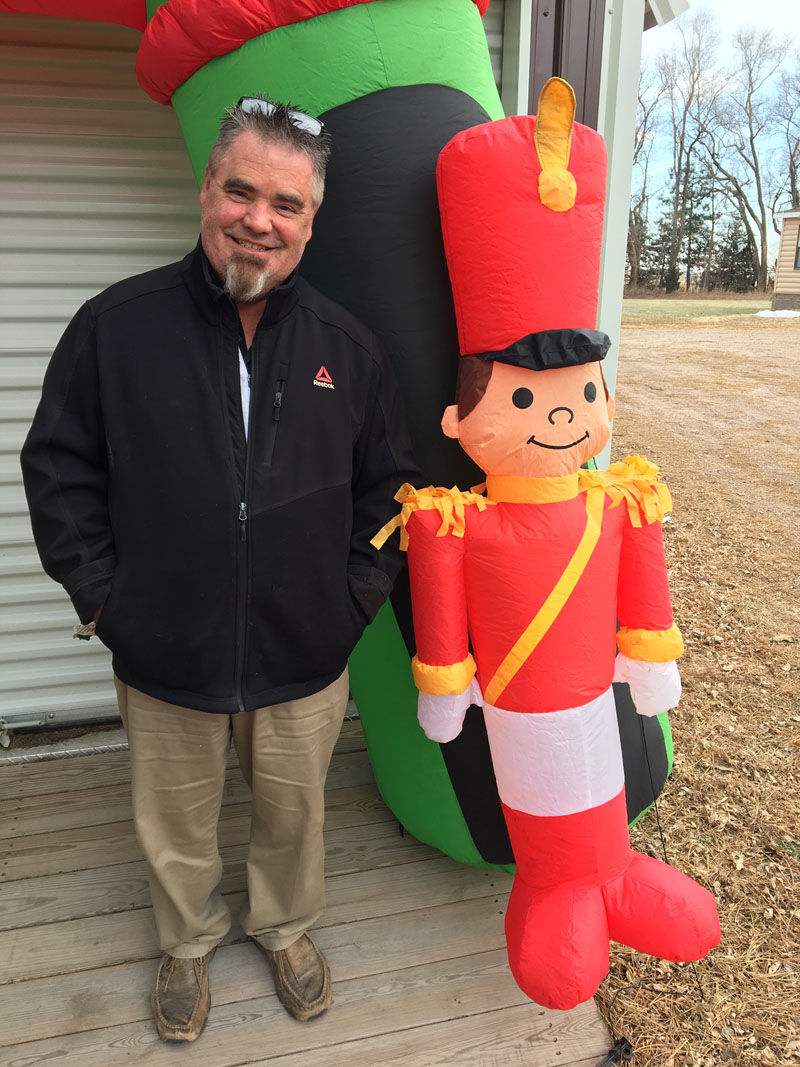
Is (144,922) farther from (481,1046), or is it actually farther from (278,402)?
(278,402)

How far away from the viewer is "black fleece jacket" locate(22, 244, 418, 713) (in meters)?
1.71

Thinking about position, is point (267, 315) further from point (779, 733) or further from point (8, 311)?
point (779, 733)

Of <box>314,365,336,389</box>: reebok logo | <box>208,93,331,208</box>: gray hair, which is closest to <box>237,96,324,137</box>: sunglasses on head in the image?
<box>208,93,331,208</box>: gray hair

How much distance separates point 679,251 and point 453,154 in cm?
3607

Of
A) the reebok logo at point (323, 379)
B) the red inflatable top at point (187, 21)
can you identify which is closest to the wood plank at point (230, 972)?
the reebok logo at point (323, 379)

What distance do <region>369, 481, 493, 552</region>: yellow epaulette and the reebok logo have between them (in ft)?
1.07

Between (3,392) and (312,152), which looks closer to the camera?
(312,152)

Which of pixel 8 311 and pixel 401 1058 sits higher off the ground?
pixel 8 311

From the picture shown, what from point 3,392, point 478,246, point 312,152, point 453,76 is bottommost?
point 3,392

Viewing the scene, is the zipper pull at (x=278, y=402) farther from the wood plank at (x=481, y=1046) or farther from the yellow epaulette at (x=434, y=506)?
the wood plank at (x=481, y=1046)

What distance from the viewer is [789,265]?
21734 millimetres

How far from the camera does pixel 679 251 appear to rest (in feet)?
111

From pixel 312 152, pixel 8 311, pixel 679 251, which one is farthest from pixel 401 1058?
pixel 679 251

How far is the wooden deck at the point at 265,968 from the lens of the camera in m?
2.08
